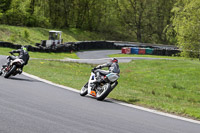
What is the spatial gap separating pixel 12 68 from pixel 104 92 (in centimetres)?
542

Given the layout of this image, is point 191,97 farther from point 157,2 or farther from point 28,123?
point 157,2

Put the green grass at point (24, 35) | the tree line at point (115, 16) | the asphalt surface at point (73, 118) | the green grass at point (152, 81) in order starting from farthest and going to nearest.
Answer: the tree line at point (115, 16)
the green grass at point (24, 35)
the green grass at point (152, 81)
the asphalt surface at point (73, 118)

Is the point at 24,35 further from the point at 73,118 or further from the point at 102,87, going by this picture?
the point at 73,118

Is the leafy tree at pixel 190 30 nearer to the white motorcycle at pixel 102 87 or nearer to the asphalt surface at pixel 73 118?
the white motorcycle at pixel 102 87

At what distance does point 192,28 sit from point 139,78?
38.9 ft

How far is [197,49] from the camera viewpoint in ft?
103

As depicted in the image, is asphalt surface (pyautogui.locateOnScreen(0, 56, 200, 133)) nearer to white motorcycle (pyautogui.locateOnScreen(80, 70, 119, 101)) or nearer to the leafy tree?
white motorcycle (pyautogui.locateOnScreen(80, 70, 119, 101))

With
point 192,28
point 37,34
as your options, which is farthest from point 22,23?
point 192,28

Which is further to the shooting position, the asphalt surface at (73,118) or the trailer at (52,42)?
the trailer at (52,42)

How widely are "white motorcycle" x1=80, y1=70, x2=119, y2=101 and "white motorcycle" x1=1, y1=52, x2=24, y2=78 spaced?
4238 mm

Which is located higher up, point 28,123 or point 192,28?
point 192,28

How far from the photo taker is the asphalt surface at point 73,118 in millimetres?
6324

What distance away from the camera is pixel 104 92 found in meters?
10.8

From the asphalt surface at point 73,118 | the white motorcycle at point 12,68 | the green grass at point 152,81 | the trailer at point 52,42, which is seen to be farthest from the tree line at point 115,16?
the asphalt surface at point 73,118
